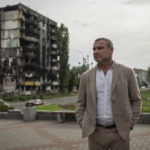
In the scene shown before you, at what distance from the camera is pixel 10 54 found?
56.6 metres

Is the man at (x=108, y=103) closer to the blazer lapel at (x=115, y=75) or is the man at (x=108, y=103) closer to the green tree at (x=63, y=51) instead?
the blazer lapel at (x=115, y=75)

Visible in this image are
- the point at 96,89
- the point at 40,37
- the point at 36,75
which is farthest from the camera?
the point at 40,37

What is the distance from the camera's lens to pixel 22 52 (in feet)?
188

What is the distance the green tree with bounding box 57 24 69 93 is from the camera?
53.2 metres

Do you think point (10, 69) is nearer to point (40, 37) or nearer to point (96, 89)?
point (40, 37)

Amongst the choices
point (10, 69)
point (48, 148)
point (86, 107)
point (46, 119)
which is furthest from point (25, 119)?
point (10, 69)

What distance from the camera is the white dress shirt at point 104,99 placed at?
2814mm

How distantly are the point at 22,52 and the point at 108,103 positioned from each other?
185 feet

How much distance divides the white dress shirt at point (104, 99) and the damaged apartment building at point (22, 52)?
164 ft

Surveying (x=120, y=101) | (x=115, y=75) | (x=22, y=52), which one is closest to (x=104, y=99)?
(x=120, y=101)

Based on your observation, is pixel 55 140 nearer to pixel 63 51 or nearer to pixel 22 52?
pixel 63 51

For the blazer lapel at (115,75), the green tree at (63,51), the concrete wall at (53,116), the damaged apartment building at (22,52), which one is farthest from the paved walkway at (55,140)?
the damaged apartment building at (22,52)

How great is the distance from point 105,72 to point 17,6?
58.0 meters

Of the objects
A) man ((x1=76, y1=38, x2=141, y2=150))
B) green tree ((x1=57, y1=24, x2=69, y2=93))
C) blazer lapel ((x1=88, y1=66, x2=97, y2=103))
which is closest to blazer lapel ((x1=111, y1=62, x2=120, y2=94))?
man ((x1=76, y1=38, x2=141, y2=150))
